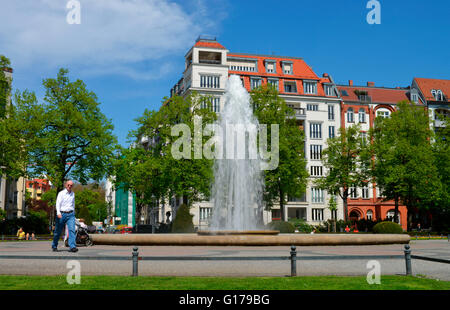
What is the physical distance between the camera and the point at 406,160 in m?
51.2

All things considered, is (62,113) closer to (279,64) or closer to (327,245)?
(327,245)

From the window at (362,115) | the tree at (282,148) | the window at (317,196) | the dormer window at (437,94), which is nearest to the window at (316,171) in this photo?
the window at (317,196)

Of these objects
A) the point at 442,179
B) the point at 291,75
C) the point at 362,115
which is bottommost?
the point at 442,179

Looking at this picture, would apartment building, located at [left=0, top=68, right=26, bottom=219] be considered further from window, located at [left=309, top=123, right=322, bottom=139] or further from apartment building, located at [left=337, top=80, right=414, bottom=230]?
apartment building, located at [left=337, top=80, right=414, bottom=230]

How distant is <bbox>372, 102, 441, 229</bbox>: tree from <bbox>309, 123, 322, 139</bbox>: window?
15.4 meters

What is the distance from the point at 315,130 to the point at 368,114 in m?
10.2

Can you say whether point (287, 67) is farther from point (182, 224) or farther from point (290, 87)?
point (182, 224)

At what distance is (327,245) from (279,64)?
188ft

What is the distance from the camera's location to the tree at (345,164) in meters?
53.1

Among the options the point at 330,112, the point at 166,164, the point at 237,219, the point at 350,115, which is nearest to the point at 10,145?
the point at 166,164

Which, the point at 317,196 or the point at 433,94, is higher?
the point at 433,94

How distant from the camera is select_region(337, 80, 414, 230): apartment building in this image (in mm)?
70375

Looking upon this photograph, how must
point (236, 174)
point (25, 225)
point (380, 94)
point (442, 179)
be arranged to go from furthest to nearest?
point (380, 94) → point (442, 179) → point (25, 225) → point (236, 174)
